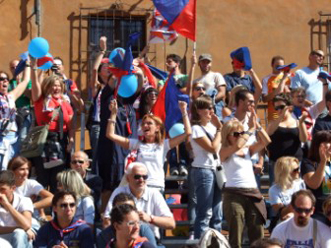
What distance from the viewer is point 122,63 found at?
11.2 metres

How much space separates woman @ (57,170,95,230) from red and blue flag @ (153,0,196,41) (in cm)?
293

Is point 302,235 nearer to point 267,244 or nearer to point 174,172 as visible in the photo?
point 267,244

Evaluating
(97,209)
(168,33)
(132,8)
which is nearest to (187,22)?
(168,33)

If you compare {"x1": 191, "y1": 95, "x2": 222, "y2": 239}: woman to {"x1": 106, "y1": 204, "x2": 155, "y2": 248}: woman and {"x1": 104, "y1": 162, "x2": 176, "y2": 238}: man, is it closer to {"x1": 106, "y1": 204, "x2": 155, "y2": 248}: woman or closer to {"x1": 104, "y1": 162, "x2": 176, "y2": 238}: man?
{"x1": 104, "y1": 162, "x2": 176, "y2": 238}: man

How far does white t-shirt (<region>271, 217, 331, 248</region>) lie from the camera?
9.14 meters

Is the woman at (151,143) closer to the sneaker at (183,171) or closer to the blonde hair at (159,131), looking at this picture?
the blonde hair at (159,131)

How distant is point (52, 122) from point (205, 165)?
7.43ft

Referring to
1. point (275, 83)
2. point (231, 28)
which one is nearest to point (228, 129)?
point (275, 83)

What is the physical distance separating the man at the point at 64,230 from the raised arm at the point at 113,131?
147 centimetres

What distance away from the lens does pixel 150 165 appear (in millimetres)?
10469

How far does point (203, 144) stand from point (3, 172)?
8.01 ft

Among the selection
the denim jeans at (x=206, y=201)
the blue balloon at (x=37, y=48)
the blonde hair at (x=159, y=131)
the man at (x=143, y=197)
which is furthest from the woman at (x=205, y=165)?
the blue balloon at (x=37, y=48)

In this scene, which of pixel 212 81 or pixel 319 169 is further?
pixel 212 81

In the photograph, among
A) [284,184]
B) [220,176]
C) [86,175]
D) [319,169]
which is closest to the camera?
[319,169]
